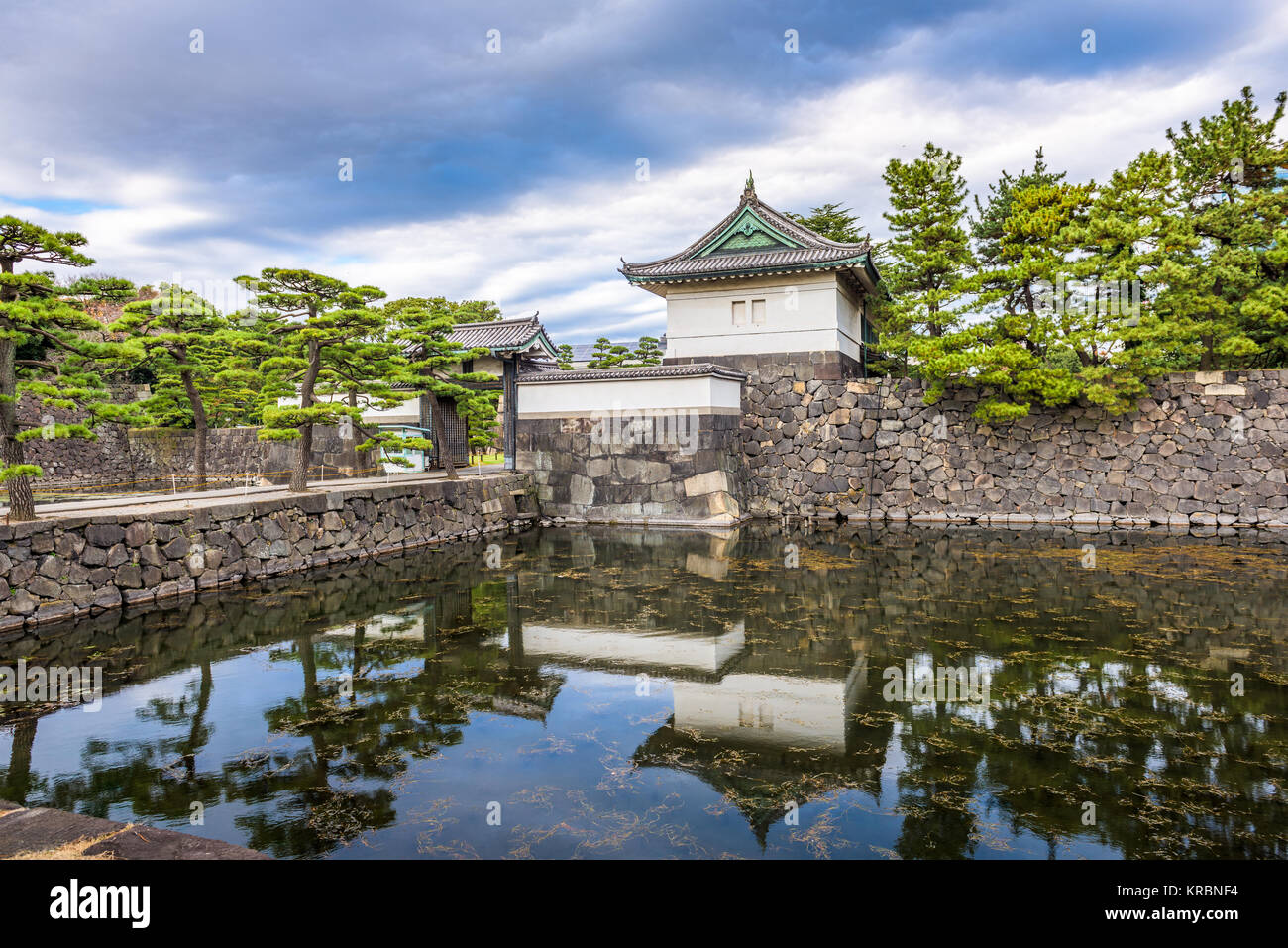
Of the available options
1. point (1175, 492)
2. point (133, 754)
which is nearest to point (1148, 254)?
point (1175, 492)

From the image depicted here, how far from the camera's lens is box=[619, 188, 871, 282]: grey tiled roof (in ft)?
49.9

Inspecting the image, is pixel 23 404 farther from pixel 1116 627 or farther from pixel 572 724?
pixel 1116 627

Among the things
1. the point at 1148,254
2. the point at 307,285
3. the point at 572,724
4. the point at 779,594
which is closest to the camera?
the point at 572,724

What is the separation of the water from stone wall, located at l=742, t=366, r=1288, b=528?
576cm

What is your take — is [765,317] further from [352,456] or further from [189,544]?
[189,544]

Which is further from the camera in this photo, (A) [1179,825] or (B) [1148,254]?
(B) [1148,254]

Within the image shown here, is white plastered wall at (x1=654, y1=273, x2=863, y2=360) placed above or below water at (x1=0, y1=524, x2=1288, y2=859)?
above

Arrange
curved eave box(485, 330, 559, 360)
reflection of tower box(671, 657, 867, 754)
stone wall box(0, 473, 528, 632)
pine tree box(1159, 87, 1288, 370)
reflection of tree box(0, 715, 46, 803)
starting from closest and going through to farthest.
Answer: reflection of tree box(0, 715, 46, 803) < reflection of tower box(671, 657, 867, 754) < stone wall box(0, 473, 528, 632) < pine tree box(1159, 87, 1288, 370) < curved eave box(485, 330, 559, 360)

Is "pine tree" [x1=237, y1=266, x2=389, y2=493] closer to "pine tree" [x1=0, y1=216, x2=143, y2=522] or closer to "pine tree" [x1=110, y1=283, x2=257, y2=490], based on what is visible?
"pine tree" [x1=110, y1=283, x2=257, y2=490]

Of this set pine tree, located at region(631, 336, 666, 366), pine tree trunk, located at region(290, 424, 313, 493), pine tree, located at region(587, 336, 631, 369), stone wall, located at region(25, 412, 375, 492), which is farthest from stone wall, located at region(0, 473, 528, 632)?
pine tree, located at region(631, 336, 666, 366)

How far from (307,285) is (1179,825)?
463 inches

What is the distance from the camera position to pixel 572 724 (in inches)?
184

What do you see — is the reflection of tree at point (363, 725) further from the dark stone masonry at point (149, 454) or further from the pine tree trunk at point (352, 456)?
the dark stone masonry at point (149, 454)

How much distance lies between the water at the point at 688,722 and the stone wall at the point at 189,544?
58cm
